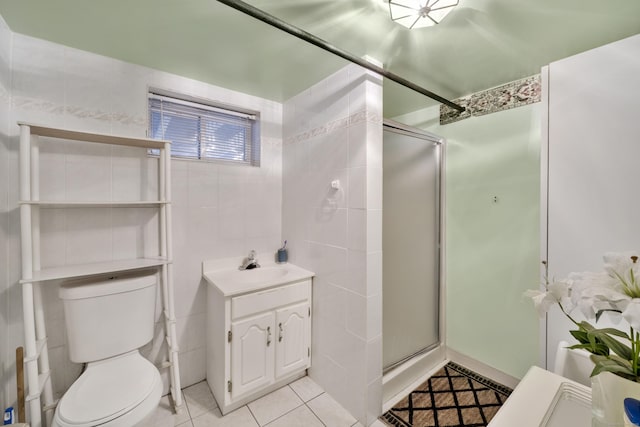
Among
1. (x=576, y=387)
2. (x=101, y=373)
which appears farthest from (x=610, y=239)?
(x=101, y=373)

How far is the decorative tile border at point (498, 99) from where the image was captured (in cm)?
176

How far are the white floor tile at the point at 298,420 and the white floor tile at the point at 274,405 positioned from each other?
3cm

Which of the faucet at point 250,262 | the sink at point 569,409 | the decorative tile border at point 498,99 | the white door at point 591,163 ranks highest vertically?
the decorative tile border at point 498,99

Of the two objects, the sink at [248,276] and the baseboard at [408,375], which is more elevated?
the sink at [248,276]

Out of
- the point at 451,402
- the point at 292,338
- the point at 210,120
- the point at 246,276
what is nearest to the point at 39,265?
the point at 246,276

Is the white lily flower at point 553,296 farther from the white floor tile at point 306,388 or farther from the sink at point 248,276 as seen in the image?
the white floor tile at point 306,388

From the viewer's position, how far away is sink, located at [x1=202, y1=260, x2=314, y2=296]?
5.32 ft

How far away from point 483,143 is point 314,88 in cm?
138

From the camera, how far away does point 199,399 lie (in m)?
1.73

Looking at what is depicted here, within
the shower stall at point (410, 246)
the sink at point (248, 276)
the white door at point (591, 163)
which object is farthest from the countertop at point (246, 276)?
the white door at point (591, 163)

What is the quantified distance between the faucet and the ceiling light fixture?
176 centimetres

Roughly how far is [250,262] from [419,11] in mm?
1857

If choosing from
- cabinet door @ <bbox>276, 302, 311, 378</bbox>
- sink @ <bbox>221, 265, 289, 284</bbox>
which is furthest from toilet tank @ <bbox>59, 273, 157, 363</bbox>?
cabinet door @ <bbox>276, 302, 311, 378</bbox>

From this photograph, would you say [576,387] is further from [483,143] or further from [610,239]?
[483,143]
